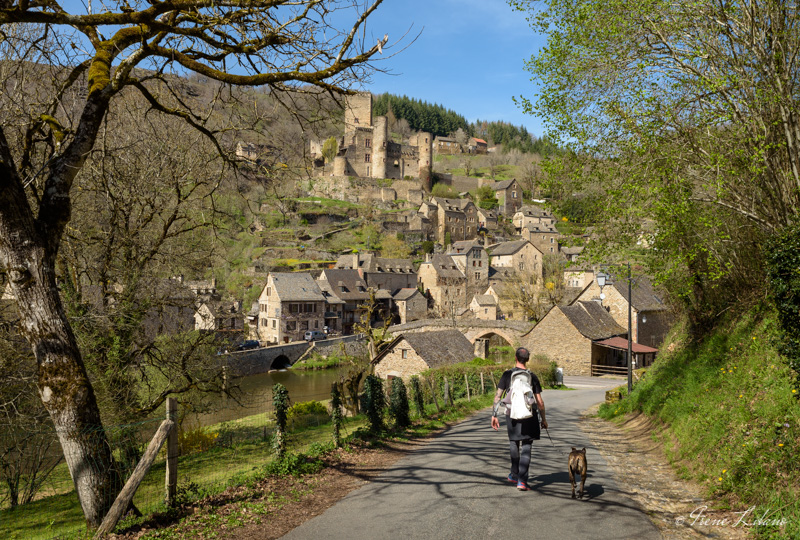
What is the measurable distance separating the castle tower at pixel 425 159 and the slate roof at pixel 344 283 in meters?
57.0

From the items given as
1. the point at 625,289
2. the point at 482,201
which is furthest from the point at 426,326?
the point at 482,201

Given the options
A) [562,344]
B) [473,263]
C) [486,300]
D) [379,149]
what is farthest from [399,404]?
[379,149]

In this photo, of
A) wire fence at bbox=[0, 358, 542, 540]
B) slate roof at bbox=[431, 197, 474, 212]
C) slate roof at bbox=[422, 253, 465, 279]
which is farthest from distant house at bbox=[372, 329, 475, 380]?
slate roof at bbox=[431, 197, 474, 212]

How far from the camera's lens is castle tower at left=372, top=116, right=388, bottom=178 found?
372 ft

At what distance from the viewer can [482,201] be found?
111875 mm

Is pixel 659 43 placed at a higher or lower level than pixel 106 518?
higher

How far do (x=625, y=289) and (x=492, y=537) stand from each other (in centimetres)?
3735

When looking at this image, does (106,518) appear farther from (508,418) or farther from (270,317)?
(270,317)

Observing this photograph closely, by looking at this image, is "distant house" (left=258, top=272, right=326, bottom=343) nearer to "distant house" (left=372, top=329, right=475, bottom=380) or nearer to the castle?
"distant house" (left=372, top=329, right=475, bottom=380)

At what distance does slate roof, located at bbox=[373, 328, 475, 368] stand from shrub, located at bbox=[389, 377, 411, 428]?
1597cm

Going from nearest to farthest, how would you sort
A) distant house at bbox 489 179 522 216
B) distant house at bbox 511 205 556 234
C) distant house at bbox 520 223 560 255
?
1. distant house at bbox 520 223 560 255
2. distant house at bbox 511 205 556 234
3. distant house at bbox 489 179 522 216

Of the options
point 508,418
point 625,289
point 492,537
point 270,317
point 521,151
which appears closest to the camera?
point 492,537

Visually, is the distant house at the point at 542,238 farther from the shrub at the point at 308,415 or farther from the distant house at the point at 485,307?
the shrub at the point at 308,415

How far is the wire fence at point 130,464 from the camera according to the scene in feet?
19.5
